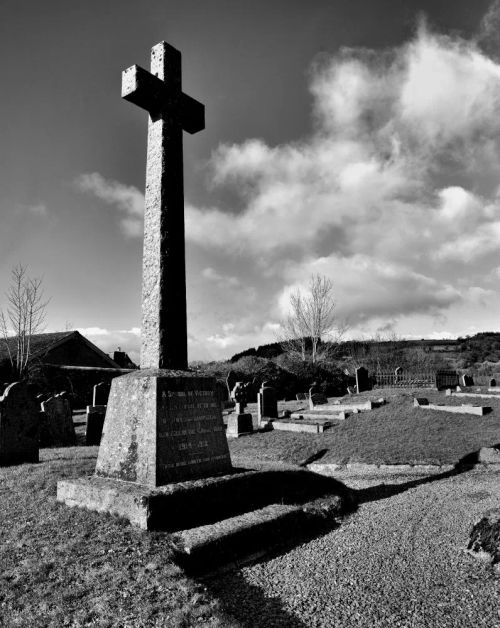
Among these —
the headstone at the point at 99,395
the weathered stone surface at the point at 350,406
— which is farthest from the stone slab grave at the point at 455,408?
the headstone at the point at 99,395

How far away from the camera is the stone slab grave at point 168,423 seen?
15.4 ft

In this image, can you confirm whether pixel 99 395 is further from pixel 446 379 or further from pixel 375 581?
pixel 446 379

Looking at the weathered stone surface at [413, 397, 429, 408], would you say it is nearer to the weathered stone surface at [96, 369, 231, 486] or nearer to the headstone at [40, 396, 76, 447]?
the weathered stone surface at [96, 369, 231, 486]

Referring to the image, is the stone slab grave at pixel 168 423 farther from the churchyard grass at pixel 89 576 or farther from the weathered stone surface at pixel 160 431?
the churchyard grass at pixel 89 576

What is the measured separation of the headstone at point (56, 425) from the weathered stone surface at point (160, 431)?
8548 mm

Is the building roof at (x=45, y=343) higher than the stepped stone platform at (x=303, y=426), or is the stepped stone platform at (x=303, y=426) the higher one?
the building roof at (x=45, y=343)

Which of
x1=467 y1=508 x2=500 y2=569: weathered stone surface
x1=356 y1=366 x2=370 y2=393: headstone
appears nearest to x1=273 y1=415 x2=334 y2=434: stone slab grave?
x1=467 y1=508 x2=500 y2=569: weathered stone surface

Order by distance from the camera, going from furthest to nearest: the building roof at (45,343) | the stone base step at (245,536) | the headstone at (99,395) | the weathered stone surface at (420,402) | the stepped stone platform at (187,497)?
the building roof at (45,343) → the headstone at (99,395) → the weathered stone surface at (420,402) → the stepped stone platform at (187,497) → the stone base step at (245,536)

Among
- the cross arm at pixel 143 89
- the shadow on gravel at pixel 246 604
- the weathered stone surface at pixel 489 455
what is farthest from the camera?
the weathered stone surface at pixel 489 455

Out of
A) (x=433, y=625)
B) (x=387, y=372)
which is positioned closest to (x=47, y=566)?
(x=433, y=625)

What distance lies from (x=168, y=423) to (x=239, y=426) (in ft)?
32.8

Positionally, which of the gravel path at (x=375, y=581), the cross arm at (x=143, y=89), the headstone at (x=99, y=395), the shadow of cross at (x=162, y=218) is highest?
the cross arm at (x=143, y=89)

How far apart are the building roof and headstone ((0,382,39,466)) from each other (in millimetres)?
16791

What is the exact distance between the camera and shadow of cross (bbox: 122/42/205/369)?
19.2ft
